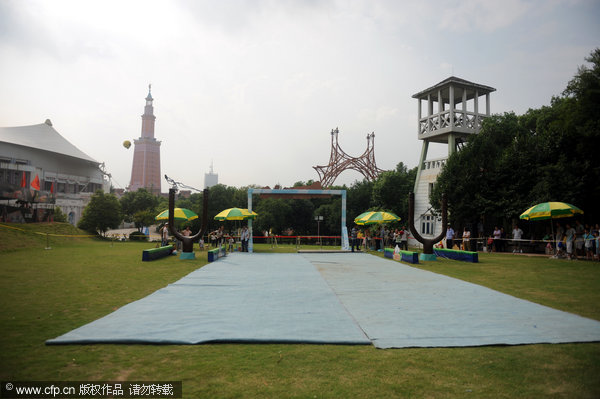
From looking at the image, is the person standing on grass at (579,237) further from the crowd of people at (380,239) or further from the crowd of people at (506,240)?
the crowd of people at (380,239)

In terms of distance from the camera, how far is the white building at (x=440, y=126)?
27766mm

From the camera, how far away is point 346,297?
29.5 feet

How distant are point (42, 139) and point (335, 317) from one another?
286ft

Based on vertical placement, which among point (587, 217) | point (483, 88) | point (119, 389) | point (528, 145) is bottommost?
point (119, 389)

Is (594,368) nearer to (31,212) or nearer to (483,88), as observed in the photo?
(483,88)

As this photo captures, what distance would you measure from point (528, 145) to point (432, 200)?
7.16 meters

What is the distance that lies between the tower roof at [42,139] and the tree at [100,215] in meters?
40.3

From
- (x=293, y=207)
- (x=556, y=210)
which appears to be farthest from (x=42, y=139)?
(x=556, y=210)

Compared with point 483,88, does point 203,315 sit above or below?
below

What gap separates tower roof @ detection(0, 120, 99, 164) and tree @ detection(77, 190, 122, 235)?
132 feet

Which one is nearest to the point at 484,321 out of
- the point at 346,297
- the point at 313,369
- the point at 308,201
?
the point at 346,297

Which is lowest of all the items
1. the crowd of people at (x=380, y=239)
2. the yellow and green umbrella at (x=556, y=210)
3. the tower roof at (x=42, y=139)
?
the crowd of people at (x=380, y=239)

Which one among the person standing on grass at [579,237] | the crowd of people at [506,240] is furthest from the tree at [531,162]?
the person standing on grass at [579,237]

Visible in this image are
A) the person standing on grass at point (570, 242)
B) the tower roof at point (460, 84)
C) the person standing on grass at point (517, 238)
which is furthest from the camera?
the tower roof at point (460, 84)
